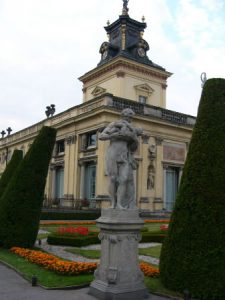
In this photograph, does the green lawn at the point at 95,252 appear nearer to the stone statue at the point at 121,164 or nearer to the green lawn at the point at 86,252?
the green lawn at the point at 86,252

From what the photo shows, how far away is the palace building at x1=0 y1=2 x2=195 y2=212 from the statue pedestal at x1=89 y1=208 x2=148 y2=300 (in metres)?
22.7

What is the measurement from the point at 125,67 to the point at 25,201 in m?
26.6

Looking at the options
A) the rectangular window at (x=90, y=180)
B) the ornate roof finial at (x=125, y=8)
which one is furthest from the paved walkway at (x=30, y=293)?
the ornate roof finial at (x=125, y=8)

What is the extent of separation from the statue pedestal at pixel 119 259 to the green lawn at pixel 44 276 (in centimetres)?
111

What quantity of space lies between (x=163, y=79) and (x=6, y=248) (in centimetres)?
3096

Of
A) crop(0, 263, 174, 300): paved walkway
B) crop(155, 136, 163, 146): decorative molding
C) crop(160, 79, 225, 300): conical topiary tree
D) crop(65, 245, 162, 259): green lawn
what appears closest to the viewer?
crop(160, 79, 225, 300): conical topiary tree

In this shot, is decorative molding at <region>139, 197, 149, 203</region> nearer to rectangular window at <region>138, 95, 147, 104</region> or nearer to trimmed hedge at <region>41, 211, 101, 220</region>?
trimmed hedge at <region>41, 211, 101, 220</region>

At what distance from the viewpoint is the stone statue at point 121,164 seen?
7.97 metres

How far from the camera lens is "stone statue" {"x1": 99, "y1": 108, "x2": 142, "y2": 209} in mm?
7973

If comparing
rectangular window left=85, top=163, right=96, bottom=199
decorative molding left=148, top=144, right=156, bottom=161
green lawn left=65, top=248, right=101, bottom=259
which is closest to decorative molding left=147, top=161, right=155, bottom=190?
decorative molding left=148, top=144, right=156, bottom=161

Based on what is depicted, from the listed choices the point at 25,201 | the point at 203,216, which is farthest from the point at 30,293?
the point at 25,201

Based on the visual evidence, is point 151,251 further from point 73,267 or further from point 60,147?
point 60,147

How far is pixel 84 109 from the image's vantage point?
34.1m

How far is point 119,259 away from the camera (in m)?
7.61
